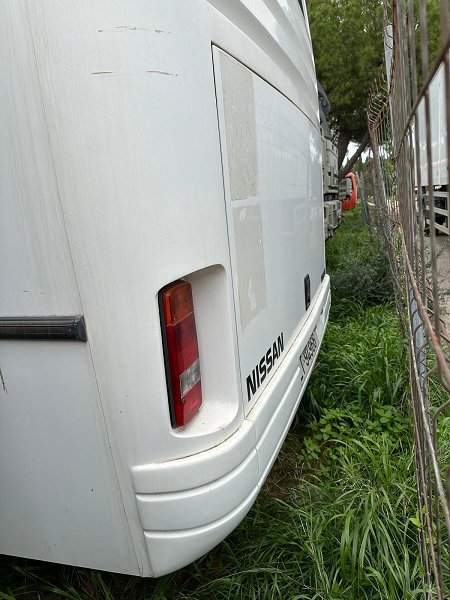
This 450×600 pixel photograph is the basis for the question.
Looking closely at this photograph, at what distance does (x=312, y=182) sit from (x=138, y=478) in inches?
91.0

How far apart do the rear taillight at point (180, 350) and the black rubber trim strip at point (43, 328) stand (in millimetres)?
211

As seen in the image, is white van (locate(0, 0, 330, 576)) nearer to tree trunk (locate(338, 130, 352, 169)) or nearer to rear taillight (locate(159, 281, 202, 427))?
rear taillight (locate(159, 281, 202, 427))

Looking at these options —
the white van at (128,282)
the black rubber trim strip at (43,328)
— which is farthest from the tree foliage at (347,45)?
the black rubber trim strip at (43,328)

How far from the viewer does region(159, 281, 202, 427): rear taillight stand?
128cm

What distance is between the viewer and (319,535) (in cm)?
201

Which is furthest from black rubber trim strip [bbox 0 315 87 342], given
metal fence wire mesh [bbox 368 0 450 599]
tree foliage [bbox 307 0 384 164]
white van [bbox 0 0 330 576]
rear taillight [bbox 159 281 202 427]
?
tree foliage [bbox 307 0 384 164]

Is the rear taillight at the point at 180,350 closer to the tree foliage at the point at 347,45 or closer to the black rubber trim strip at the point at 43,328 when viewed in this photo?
the black rubber trim strip at the point at 43,328

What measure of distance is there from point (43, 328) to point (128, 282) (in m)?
0.26

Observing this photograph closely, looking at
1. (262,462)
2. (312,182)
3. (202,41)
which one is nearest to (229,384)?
(262,462)

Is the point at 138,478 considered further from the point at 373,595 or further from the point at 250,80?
the point at 250,80

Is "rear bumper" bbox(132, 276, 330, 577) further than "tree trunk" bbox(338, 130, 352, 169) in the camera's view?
No

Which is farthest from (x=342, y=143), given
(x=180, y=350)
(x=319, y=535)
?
(x=180, y=350)

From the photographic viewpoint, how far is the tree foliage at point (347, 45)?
43.0 ft

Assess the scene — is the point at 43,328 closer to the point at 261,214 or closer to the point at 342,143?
the point at 261,214
